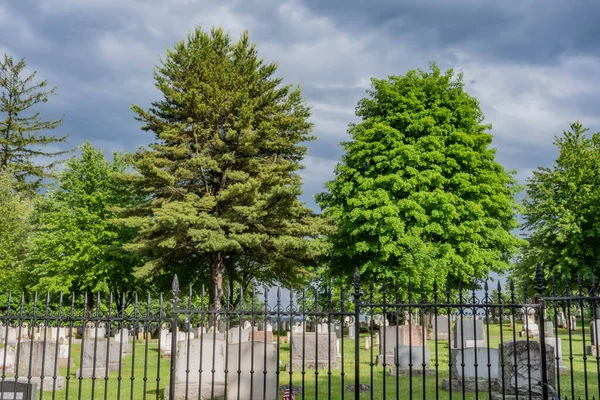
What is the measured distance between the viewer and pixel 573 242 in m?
33.4

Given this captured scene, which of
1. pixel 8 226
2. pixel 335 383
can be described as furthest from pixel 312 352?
pixel 8 226

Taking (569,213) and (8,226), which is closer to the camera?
(8,226)

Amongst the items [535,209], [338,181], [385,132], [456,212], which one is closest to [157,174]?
[338,181]

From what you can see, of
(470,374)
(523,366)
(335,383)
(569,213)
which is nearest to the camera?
(523,366)

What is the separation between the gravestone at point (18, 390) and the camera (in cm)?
854

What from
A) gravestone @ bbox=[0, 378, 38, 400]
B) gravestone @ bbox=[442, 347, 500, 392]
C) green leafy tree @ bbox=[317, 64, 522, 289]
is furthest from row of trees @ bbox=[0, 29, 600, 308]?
gravestone @ bbox=[0, 378, 38, 400]

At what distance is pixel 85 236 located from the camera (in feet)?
113

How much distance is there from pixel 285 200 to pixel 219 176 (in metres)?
4.29

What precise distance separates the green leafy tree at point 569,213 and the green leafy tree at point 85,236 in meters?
23.2

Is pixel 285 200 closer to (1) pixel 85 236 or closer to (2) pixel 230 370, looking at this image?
(1) pixel 85 236

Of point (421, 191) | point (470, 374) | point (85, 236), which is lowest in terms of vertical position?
point (470, 374)

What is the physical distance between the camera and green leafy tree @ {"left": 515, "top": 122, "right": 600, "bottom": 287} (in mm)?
33406

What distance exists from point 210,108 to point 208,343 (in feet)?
64.4

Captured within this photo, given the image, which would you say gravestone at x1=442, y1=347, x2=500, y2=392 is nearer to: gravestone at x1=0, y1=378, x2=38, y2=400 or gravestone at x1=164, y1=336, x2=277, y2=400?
gravestone at x1=164, y1=336, x2=277, y2=400
